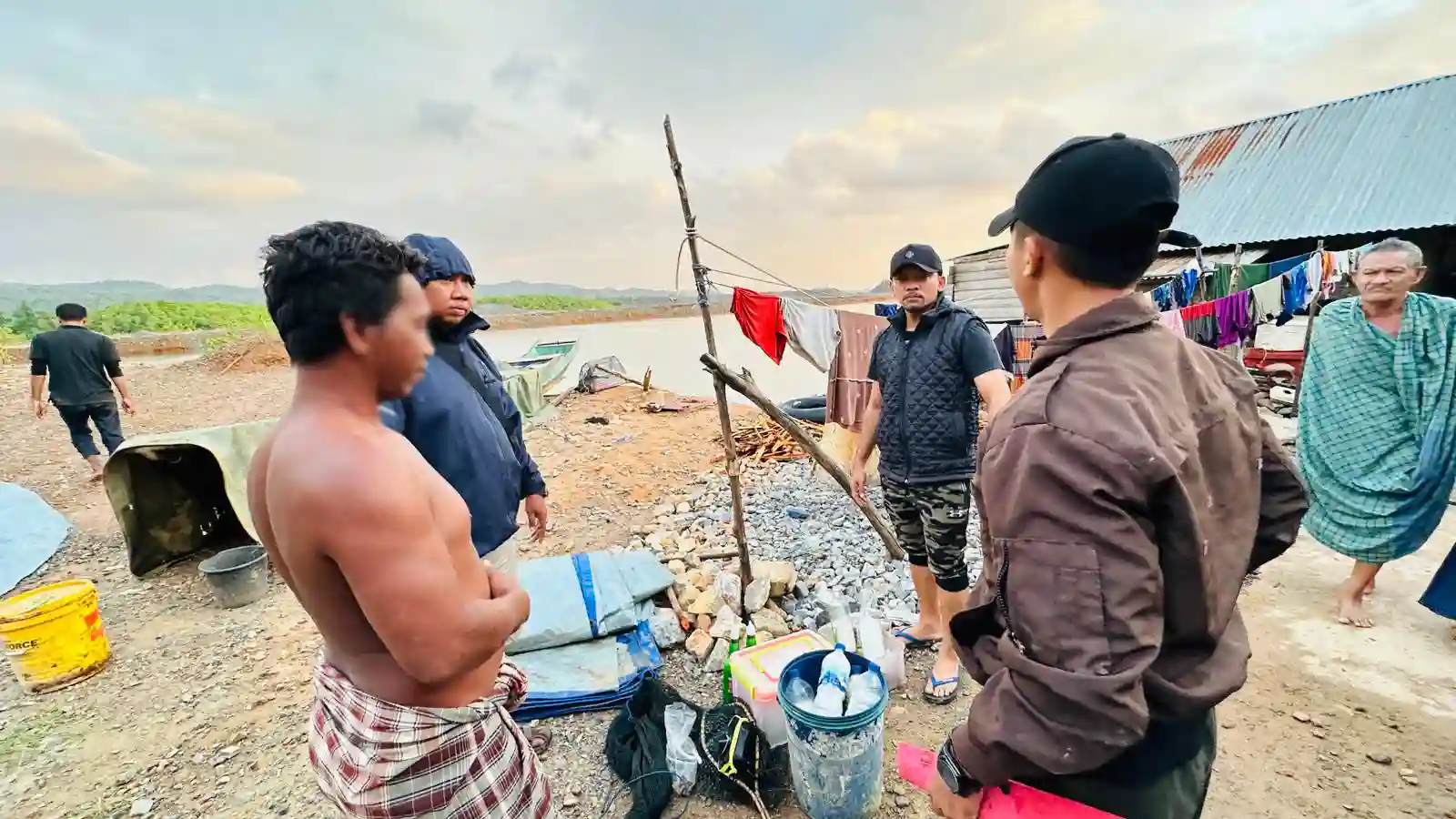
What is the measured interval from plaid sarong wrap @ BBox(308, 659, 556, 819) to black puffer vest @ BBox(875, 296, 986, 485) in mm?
A: 2144

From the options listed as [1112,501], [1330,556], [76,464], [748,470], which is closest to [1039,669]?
[1112,501]

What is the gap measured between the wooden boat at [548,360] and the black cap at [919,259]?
9849mm

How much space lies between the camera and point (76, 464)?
25.8ft

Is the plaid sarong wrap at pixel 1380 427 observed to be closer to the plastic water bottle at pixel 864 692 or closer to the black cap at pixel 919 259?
the black cap at pixel 919 259

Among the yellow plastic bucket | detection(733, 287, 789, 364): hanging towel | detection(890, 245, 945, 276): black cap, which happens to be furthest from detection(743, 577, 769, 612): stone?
the yellow plastic bucket

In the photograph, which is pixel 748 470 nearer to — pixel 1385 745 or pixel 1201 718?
pixel 1385 745

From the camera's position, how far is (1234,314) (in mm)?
6777

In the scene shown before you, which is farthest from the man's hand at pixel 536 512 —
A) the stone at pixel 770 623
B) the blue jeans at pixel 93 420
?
the blue jeans at pixel 93 420

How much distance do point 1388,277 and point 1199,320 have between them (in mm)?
3884

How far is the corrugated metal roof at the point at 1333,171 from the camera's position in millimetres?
9055

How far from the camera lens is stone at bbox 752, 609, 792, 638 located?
3.50 m

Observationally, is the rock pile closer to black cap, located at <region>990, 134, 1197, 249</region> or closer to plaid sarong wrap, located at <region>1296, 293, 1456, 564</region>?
plaid sarong wrap, located at <region>1296, 293, 1456, 564</region>

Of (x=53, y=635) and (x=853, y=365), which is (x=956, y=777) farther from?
(x=853, y=365)

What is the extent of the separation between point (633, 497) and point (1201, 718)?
5.94 m
